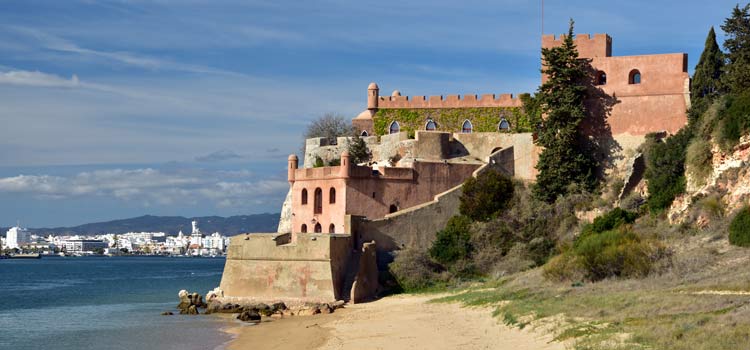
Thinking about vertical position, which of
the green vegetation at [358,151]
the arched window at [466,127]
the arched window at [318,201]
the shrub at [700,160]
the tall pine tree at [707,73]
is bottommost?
the arched window at [318,201]

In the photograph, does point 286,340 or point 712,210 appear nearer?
point 286,340

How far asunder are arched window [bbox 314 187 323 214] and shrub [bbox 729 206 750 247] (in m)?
17.6

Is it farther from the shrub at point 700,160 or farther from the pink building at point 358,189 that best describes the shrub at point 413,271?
the shrub at point 700,160

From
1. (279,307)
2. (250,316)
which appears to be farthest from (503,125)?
(250,316)

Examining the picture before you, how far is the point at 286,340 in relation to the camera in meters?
27.1

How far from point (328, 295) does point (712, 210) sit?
1300cm

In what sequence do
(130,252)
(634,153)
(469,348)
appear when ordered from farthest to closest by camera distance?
(130,252) < (634,153) < (469,348)

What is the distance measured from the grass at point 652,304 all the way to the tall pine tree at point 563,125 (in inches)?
303

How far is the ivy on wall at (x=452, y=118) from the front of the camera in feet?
148

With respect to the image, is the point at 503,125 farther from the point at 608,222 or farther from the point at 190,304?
the point at 190,304

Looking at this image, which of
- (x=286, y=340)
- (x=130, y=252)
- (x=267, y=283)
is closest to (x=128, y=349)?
(x=286, y=340)

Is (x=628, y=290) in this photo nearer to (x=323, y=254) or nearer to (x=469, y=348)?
(x=469, y=348)

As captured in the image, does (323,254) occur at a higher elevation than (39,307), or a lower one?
higher

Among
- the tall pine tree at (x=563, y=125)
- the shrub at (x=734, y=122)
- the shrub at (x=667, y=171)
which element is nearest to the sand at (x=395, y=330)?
the tall pine tree at (x=563, y=125)
